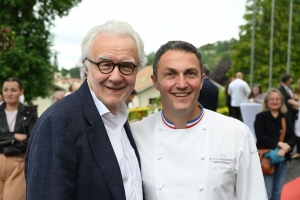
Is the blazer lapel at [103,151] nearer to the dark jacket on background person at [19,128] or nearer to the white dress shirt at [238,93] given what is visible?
the dark jacket on background person at [19,128]

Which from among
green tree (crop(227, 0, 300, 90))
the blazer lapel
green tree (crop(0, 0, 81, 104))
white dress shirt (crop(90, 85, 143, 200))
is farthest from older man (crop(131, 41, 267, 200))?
green tree (crop(227, 0, 300, 90))

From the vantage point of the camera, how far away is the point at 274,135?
6172 mm

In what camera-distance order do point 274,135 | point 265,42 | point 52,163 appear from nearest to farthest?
point 52,163, point 274,135, point 265,42

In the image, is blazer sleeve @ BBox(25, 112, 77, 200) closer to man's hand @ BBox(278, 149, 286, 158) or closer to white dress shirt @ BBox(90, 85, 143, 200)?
white dress shirt @ BBox(90, 85, 143, 200)

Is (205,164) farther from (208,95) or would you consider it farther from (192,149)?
(208,95)

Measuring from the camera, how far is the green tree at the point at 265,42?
160 ft

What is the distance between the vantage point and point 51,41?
95.1 feet

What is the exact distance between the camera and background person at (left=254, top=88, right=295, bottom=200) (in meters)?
6.08

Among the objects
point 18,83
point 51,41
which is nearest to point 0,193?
point 18,83

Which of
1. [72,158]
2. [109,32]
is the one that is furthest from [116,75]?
[72,158]

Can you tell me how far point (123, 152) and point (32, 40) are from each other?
25.9 meters

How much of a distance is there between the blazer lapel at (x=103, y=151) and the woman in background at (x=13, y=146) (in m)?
2.86

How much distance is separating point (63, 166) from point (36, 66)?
1023 inches

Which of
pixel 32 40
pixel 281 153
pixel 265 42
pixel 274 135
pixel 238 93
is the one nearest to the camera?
pixel 281 153
